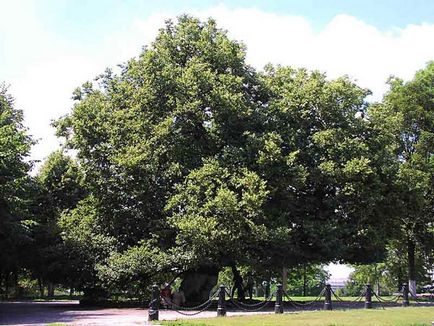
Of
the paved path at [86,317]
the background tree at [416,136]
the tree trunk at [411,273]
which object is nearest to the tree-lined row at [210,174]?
the paved path at [86,317]

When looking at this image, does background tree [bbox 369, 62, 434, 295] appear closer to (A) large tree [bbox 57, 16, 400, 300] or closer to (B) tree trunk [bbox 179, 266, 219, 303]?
(A) large tree [bbox 57, 16, 400, 300]

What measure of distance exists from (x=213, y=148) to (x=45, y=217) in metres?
13.8

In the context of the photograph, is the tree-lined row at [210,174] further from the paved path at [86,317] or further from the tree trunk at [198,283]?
the paved path at [86,317]

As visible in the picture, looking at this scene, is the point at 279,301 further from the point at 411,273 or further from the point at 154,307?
the point at 411,273

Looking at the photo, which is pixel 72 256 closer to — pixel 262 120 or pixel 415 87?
pixel 262 120

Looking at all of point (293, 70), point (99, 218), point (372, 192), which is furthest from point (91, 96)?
point (372, 192)

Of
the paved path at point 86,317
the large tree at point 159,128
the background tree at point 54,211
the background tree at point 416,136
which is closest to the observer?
the paved path at point 86,317

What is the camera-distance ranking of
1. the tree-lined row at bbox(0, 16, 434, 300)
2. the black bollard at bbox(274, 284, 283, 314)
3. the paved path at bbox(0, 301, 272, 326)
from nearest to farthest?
the paved path at bbox(0, 301, 272, 326), the black bollard at bbox(274, 284, 283, 314), the tree-lined row at bbox(0, 16, 434, 300)

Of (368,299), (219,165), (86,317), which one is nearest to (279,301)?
(368,299)

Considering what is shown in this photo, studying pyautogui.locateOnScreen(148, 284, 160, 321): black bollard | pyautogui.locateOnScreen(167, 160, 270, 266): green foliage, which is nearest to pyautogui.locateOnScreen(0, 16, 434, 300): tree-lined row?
pyautogui.locateOnScreen(167, 160, 270, 266): green foliage

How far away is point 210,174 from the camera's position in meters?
25.2

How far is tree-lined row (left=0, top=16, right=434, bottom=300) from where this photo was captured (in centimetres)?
2508

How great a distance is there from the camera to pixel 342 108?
2933cm

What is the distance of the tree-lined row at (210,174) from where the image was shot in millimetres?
25078
